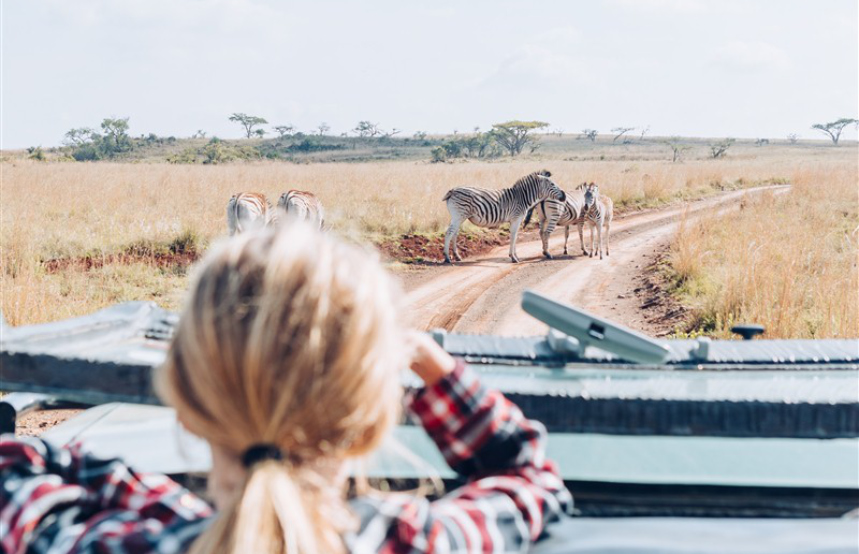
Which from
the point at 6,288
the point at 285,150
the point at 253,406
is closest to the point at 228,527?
the point at 253,406

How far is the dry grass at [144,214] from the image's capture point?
26.3ft

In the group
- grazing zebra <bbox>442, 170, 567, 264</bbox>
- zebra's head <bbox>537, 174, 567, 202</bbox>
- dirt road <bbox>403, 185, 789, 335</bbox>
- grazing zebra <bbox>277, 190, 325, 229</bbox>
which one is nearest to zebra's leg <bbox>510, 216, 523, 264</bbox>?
grazing zebra <bbox>442, 170, 567, 264</bbox>

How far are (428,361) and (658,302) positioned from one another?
837 cm

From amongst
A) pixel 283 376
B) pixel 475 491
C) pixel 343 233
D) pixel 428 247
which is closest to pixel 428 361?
pixel 475 491

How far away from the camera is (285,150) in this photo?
66.8 meters

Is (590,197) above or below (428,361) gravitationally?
below

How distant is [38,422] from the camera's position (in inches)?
198

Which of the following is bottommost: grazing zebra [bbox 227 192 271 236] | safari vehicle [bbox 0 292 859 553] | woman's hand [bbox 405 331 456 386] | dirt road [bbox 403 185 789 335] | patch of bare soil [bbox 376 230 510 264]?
dirt road [bbox 403 185 789 335]

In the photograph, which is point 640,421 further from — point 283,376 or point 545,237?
point 545,237

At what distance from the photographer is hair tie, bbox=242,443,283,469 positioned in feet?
2.97

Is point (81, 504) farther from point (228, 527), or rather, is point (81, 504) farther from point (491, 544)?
point (491, 544)

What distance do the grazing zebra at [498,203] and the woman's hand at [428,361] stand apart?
37.1ft

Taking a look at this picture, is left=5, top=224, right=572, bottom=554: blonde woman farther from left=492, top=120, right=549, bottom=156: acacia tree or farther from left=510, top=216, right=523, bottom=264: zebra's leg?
left=492, top=120, right=549, bottom=156: acacia tree

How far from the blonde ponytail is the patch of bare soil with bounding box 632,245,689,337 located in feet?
23.4
